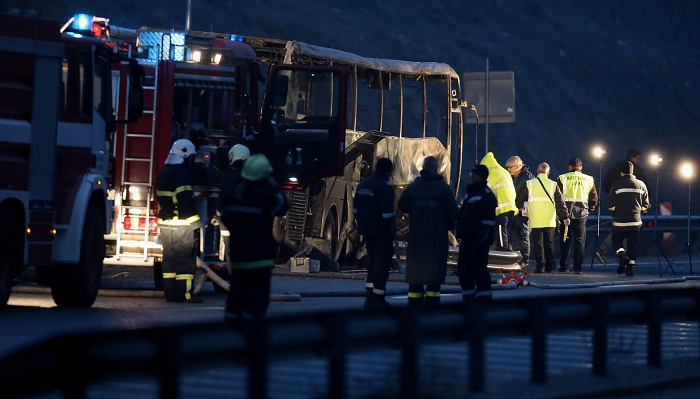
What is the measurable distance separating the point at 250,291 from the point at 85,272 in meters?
4.51

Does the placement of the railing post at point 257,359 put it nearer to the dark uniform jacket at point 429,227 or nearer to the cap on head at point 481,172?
the dark uniform jacket at point 429,227

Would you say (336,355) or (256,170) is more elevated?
(256,170)

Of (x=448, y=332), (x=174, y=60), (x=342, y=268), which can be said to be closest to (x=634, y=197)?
(x=342, y=268)

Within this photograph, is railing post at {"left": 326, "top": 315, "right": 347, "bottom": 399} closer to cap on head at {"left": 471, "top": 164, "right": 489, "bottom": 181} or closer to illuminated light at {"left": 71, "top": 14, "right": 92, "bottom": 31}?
cap on head at {"left": 471, "top": 164, "right": 489, "bottom": 181}

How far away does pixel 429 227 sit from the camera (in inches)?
538

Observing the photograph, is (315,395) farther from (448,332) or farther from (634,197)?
(634,197)

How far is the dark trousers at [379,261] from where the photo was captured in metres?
14.1

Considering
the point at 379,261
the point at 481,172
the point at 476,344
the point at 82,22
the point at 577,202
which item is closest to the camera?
the point at 476,344

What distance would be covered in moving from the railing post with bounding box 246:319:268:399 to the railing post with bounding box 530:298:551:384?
234 centimetres

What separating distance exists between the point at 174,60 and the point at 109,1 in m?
41.0

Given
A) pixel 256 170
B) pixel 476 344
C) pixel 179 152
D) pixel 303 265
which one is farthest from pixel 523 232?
pixel 476 344

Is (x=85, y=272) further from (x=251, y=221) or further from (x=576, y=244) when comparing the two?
(x=576, y=244)

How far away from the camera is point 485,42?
65312 mm

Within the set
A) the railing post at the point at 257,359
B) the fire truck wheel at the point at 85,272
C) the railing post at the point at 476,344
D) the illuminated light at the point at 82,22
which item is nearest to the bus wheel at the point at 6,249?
the fire truck wheel at the point at 85,272
